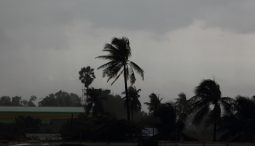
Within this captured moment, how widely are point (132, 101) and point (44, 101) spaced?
119 metres

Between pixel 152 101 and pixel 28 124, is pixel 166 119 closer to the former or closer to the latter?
pixel 152 101

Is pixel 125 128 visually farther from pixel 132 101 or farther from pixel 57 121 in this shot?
pixel 57 121

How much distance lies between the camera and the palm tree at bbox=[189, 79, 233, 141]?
2331 inches

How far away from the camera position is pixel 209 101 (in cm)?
6006

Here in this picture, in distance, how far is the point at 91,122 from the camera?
56.6 meters

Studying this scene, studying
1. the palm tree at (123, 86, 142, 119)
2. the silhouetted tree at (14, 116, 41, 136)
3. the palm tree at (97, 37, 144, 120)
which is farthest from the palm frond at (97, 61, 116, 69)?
the silhouetted tree at (14, 116, 41, 136)

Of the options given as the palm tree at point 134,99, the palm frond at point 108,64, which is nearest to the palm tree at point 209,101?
the palm frond at point 108,64

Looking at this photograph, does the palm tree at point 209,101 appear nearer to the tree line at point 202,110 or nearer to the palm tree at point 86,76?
the tree line at point 202,110

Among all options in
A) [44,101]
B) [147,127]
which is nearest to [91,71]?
[147,127]

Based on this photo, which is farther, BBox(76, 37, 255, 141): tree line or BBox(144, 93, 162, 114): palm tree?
BBox(144, 93, 162, 114): palm tree

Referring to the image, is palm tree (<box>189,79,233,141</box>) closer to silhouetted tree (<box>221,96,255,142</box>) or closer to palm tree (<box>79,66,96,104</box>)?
silhouetted tree (<box>221,96,255,142</box>)

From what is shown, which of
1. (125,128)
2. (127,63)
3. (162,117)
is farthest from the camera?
(162,117)

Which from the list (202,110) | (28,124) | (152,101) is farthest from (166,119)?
(28,124)

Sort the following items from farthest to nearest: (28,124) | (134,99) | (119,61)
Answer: (28,124), (134,99), (119,61)
